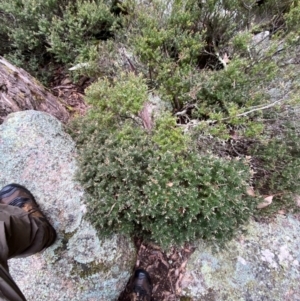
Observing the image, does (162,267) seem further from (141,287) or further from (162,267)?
(141,287)

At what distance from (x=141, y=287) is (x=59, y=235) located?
101 centimetres

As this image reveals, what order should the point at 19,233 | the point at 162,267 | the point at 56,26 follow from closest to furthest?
the point at 19,233 < the point at 162,267 < the point at 56,26

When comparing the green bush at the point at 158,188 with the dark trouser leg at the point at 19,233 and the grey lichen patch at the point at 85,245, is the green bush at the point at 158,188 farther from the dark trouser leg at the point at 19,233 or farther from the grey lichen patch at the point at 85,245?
the dark trouser leg at the point at 19,233

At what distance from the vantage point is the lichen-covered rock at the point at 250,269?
2.90 meters

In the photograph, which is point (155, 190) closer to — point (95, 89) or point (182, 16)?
point (95, 89)

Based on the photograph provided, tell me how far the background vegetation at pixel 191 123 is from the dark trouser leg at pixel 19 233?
506mm

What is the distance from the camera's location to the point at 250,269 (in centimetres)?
295

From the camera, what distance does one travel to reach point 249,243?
9.97 feet

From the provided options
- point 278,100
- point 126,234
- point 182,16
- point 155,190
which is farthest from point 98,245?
point 182,16

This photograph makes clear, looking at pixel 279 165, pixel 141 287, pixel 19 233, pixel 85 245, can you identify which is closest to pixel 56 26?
pixel 19 233

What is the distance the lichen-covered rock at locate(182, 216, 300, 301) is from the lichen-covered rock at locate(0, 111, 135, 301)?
735 millimetres

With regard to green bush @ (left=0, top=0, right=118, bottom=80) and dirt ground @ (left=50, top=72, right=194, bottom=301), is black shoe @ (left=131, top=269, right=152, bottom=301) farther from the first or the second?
green bush @ (left=0, top=0, right=118, bottom=80)

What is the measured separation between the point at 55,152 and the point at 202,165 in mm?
1611

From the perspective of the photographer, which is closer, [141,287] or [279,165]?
[279,165]
